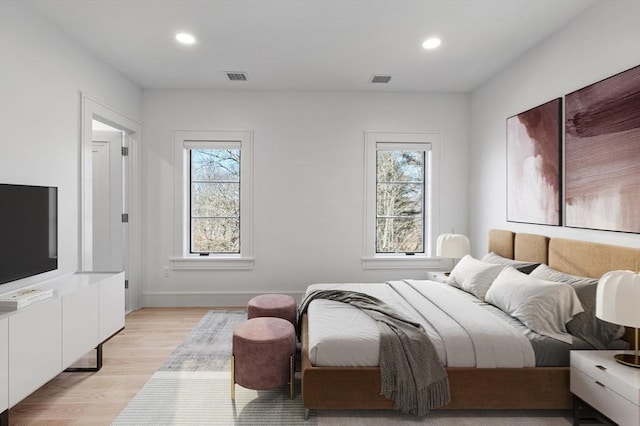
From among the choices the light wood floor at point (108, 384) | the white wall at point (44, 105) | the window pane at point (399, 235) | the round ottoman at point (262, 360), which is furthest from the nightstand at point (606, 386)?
the white wall at point (44, 105)

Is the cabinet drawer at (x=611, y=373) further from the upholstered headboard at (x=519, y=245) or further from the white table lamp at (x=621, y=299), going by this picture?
the upholstered headboard at (x=519, y=245)

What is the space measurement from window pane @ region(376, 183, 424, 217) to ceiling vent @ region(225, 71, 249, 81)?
2.11m

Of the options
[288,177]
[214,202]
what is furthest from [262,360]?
[214,202]

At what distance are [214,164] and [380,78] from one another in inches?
90.8

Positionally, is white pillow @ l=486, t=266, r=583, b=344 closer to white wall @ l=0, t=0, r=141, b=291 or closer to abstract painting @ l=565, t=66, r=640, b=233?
abstract painting @ l=565, t=66, r=640, b=233

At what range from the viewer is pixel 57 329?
8.21 ft

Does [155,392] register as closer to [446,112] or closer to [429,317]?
[429,317]

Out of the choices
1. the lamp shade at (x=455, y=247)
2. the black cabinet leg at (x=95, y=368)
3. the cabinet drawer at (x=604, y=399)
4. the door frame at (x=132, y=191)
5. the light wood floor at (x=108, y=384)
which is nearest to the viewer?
the cabinet drawer at (x=604, y=399)

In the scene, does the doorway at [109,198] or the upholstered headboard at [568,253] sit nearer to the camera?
the upholstered headboard at [568,253]

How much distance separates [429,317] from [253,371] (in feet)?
4.08

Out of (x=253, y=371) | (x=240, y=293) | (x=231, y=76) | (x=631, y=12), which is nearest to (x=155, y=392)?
(x=253, y=371)

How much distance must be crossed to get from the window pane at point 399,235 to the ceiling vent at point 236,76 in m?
2.41

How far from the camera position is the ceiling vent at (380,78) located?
442cm

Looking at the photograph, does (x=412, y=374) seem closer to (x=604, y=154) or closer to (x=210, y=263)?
(x=604, y=154)
